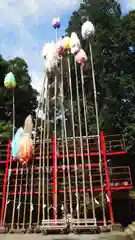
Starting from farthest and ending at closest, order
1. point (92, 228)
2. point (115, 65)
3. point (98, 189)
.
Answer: point (115, 65), point (98, 189), point (92, 228)

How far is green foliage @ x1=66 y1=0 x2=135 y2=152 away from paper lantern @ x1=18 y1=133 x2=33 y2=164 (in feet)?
29.4

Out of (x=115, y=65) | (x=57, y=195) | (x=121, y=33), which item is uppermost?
(x=121, y=33)

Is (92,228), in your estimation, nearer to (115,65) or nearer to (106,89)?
(106,89)

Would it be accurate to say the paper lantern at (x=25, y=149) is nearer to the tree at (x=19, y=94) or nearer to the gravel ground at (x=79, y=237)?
the gravel ground at (x=79, y=237)

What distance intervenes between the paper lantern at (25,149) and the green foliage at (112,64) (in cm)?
897

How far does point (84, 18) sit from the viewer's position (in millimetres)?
25891

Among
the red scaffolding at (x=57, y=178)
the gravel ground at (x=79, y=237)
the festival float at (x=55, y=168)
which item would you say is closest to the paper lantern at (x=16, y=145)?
the festival float at (x=55, y=168)

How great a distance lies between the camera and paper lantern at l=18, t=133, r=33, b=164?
535 inches

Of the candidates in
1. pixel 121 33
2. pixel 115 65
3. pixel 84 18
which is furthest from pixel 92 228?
pixel 84 18

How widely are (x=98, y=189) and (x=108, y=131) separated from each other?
10151 mm

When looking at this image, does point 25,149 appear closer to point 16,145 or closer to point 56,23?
point 16,145

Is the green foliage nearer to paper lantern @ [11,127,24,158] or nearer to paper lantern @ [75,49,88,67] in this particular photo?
paper lantern @ [75,49,88,67]

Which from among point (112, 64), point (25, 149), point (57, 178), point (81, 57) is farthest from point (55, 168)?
point (112, 64)

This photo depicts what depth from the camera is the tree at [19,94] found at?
24234mm
